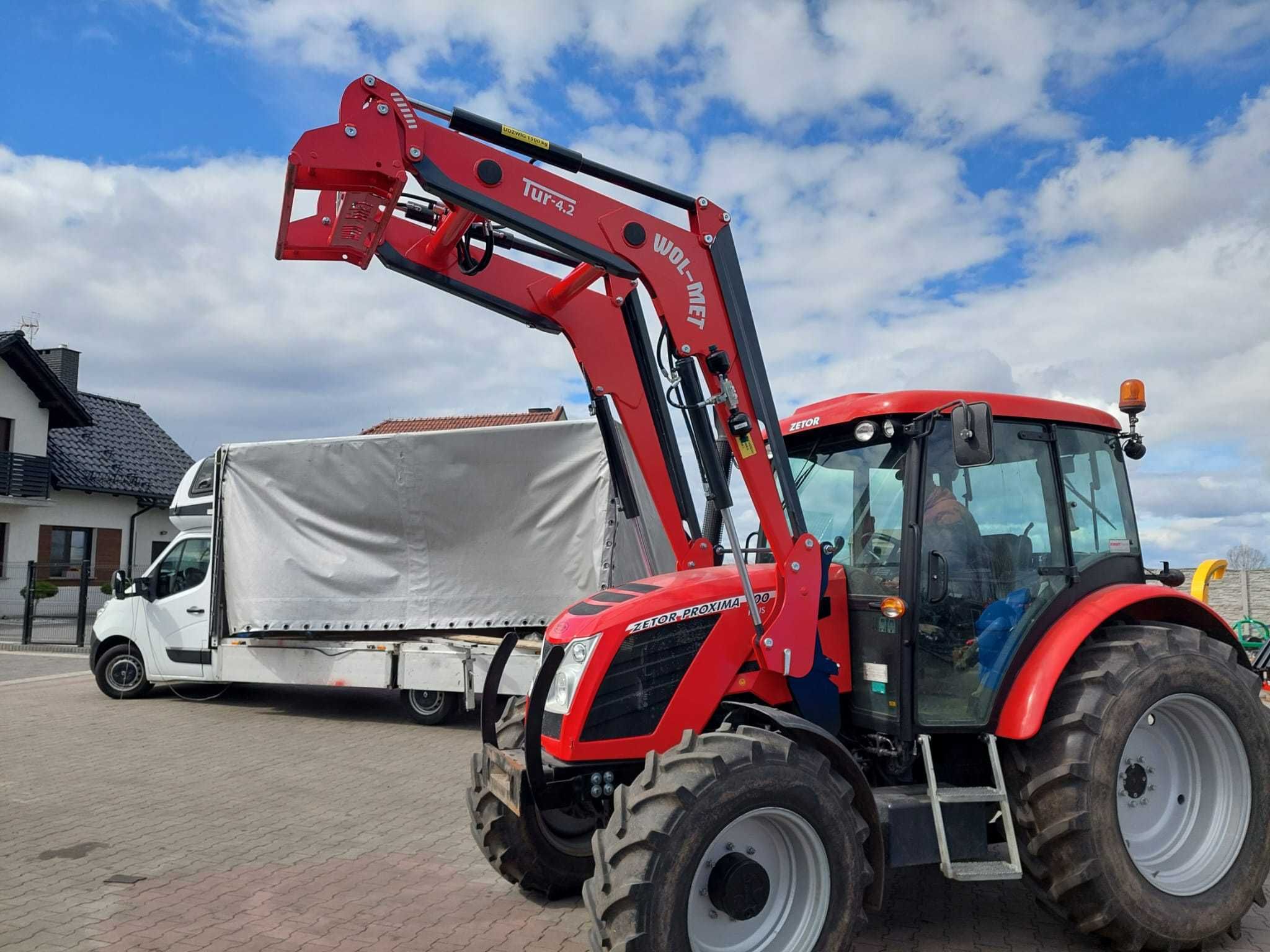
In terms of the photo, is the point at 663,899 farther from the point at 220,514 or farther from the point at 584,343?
the point at 220,514

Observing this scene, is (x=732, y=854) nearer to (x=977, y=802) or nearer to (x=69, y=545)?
(x=977, y=802)

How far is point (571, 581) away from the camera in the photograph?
29.9ft

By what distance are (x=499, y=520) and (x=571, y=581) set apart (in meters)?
0.93

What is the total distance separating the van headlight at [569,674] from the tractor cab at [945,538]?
130 cm

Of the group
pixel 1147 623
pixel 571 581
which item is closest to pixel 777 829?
pixel 1147 623

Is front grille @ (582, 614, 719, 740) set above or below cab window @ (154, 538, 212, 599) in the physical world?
below

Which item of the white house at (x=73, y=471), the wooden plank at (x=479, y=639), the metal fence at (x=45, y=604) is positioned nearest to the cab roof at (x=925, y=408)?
the wooden plank at (x=479, y=639)

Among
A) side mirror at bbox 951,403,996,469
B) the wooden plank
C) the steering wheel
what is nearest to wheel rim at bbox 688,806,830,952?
the steering wheel

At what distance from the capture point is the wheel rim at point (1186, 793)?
455 centimetres

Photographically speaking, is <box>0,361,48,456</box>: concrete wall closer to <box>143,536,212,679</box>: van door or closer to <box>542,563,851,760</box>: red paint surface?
<box>143,536,212,679</box>: van door

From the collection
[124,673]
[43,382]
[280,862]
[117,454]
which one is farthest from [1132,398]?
[117,454]

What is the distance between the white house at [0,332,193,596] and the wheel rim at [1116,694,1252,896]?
74.9 feet

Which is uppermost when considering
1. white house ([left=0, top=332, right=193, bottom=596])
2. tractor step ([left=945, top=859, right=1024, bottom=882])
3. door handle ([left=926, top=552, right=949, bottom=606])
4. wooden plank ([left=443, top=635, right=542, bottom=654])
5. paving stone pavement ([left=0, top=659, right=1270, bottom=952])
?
white house ([left=0, top=332, right=193, bottom=596])

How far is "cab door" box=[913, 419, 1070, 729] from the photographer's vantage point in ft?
14.5
